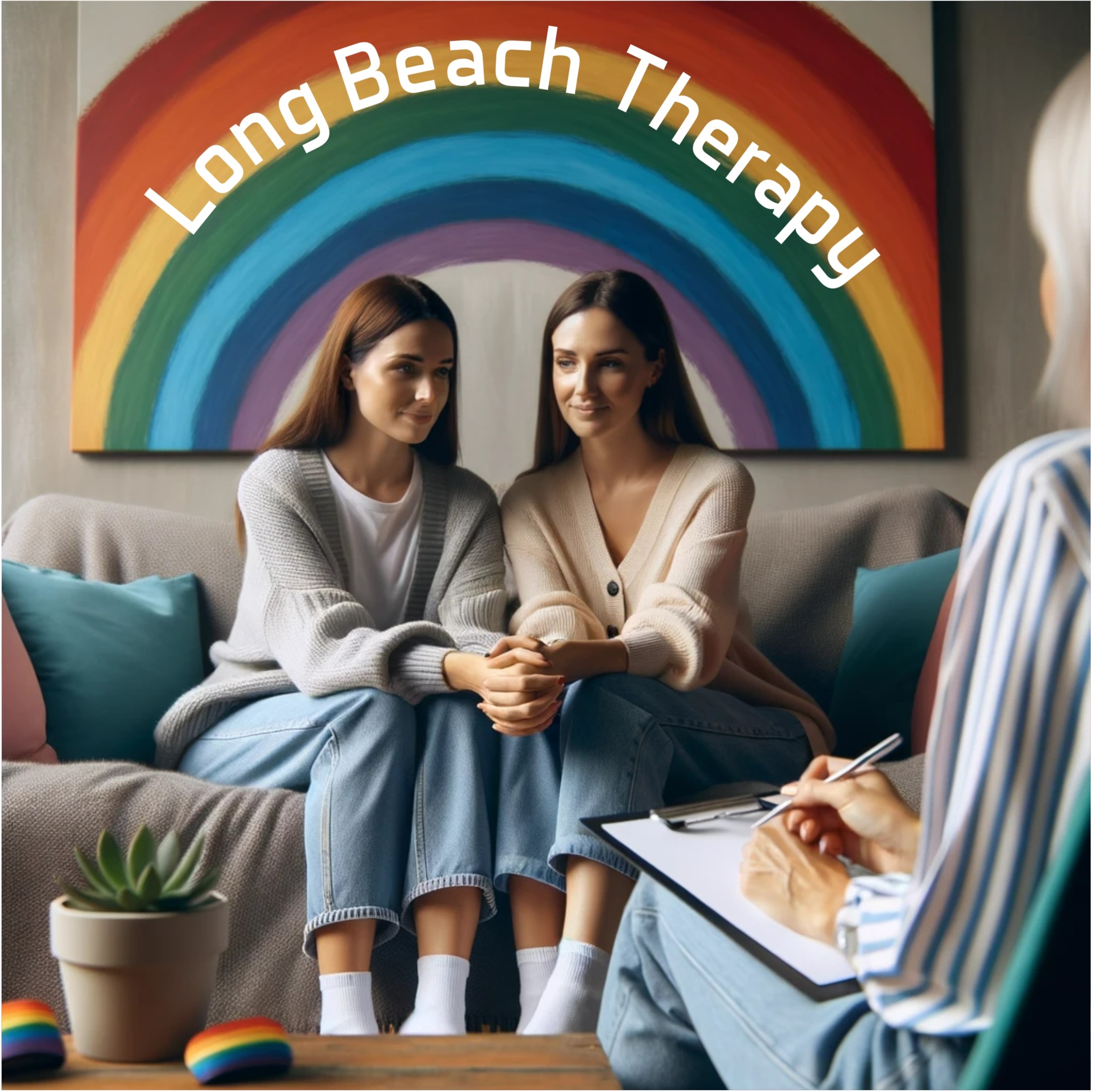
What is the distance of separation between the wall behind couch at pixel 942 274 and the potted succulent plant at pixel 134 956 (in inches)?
67.8

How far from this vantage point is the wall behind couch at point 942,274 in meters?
2.52

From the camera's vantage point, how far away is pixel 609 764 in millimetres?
1482

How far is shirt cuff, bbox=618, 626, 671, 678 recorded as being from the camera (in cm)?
163

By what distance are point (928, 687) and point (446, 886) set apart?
91cm

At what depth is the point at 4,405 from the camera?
99.6 inches

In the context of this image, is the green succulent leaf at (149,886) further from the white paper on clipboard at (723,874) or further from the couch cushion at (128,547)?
the couch cushion at (128,547)

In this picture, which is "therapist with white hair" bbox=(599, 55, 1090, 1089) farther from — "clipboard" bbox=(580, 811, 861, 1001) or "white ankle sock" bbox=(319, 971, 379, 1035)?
"white ankle sock" bbox=(319, 971, 379, 1035)

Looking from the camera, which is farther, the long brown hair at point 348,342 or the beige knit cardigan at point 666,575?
the long brown hair at point 348,342

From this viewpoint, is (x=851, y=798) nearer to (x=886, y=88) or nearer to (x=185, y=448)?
(x=185, y=448)

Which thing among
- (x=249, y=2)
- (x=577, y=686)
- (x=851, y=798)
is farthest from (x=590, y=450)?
(x=249, y=2)

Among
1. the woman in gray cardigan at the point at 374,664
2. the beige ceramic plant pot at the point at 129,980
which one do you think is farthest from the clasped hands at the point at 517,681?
the beige ceramic plant pot at the point at 129,980

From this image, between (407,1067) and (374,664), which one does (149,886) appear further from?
(374,664)

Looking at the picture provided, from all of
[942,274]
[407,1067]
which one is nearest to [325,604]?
[407,1067]

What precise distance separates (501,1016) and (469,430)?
135 cm
